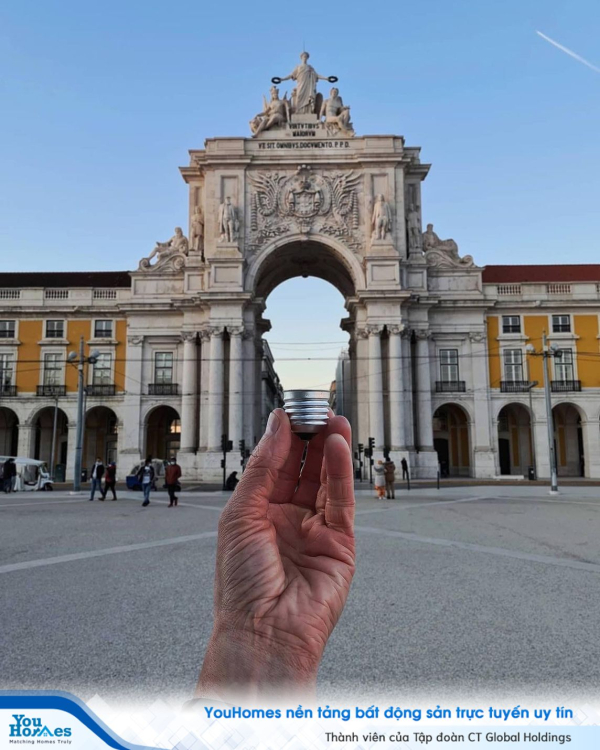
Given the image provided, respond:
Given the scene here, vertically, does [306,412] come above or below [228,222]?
below

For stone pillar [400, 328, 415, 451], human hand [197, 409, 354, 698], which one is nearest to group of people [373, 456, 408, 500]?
stone pillar [400, 328, 415, 451]

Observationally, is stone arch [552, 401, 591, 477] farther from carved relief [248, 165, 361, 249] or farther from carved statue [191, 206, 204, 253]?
carved statue [191, 206, 204, 253]

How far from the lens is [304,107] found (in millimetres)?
40031

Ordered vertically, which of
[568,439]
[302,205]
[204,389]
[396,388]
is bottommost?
[568,439]

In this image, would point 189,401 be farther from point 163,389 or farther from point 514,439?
point 514,439

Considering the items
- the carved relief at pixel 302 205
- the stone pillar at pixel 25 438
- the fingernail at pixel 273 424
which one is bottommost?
the fingernail at pixel 273 424

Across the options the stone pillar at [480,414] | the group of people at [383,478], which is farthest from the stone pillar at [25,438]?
the stone pillar at [480,414]

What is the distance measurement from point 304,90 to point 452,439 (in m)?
27.2

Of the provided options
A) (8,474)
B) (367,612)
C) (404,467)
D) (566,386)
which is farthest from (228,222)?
(367,612)

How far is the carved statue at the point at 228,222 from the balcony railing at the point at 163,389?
1014 centimetres

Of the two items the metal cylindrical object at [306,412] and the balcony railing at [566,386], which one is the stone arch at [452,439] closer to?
the balcony railing at [566,386]

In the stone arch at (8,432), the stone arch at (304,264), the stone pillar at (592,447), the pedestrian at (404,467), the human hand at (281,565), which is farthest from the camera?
the stone arch at (8,432)

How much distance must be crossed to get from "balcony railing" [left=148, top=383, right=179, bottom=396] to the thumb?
37.6 meters

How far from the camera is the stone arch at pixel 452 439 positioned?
42.6 m
